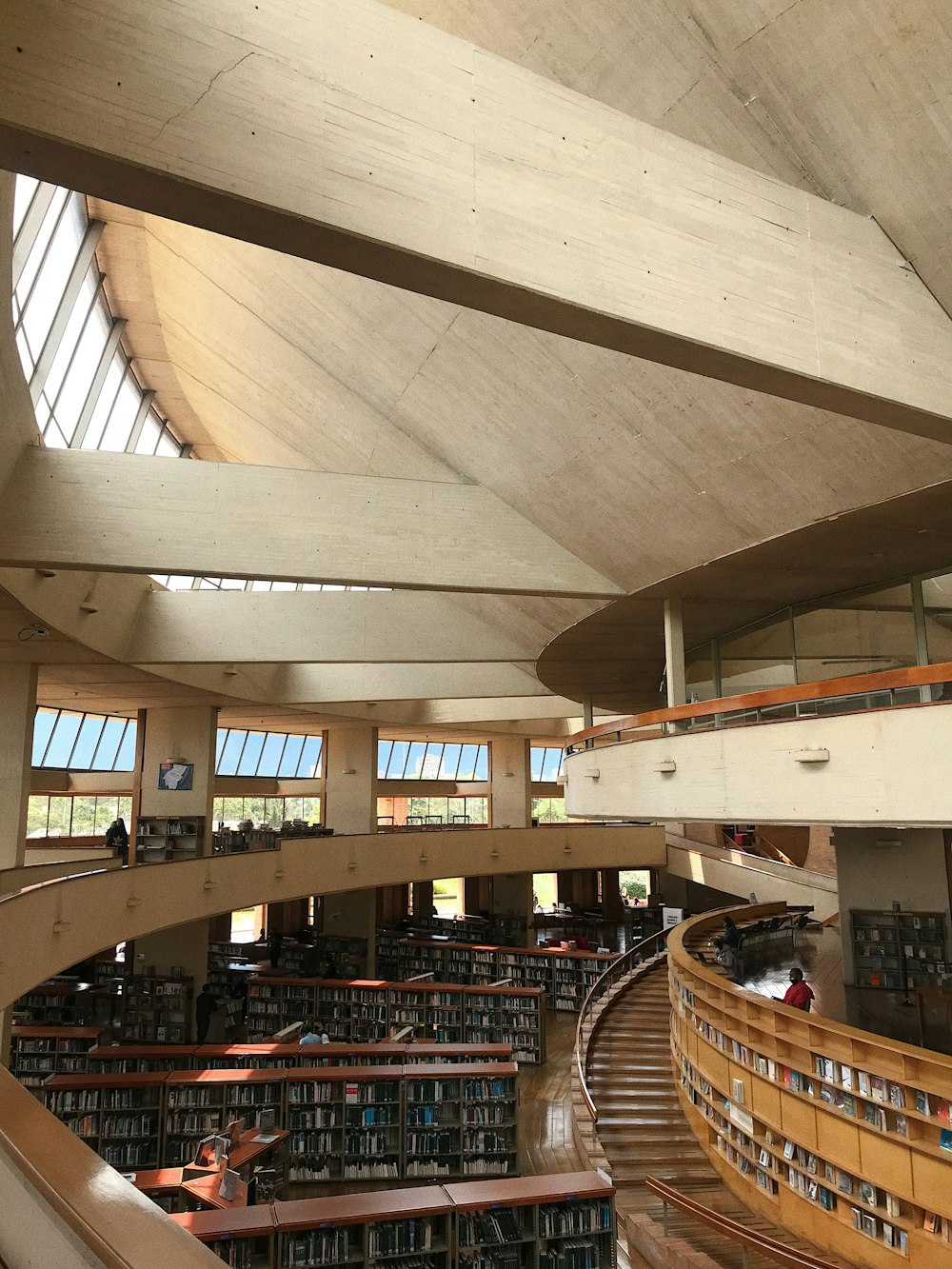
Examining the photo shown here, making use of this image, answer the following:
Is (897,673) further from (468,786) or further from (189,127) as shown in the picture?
(468,786)

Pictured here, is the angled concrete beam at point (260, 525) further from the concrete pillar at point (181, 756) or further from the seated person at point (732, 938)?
the concrete pillar at point (181, 756)

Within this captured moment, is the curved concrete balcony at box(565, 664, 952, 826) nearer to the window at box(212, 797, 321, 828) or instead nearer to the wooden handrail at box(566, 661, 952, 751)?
the wooden handrail at box(566, 661, 952, 751)

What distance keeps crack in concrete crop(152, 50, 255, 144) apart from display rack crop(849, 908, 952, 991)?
12260mm

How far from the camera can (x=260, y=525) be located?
22.6 feet

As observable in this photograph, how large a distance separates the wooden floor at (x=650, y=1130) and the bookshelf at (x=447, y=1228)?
130 centimetres

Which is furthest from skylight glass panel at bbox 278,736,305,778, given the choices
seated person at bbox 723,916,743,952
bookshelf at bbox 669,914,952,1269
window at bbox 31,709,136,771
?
bookshelf at bbox 669,914,952,1269

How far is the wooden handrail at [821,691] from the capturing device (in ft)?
16.2

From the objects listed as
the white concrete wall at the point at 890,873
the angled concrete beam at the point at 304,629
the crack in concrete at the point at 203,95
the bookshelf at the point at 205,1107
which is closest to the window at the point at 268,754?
the angled concrete beam at the point at 304,629

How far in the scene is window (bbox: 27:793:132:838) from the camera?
2125cm

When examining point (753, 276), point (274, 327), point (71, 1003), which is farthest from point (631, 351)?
point (71, 1003)

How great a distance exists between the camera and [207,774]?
15969 mm

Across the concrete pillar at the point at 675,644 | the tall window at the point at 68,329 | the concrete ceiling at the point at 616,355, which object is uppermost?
the tall window at the point at 68,329

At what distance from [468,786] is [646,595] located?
20.7 meters

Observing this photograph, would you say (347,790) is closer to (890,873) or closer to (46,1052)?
(46,1052)
